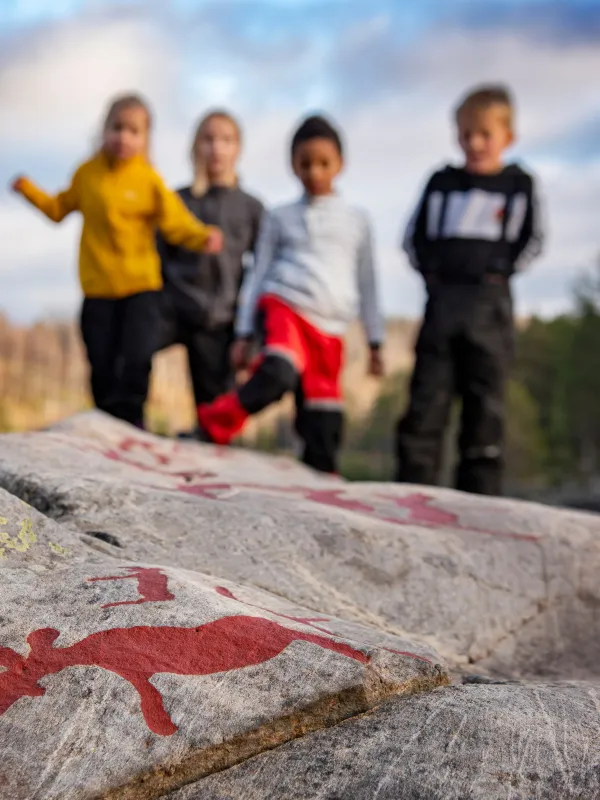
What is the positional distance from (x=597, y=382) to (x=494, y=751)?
32.4 metres

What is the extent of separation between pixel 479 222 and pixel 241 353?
5.11ft

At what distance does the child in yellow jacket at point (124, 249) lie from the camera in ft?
15.7

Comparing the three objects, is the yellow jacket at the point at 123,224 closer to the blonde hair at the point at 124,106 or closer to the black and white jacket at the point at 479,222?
the blonde hair at the point at 124,106

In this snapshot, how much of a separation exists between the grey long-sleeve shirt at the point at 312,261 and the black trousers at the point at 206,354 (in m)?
0.38

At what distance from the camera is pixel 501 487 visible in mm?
4898

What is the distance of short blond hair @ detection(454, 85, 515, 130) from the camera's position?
455 centimetres

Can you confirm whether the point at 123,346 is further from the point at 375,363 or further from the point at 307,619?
the point at 307,619

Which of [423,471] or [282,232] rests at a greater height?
[282,232]

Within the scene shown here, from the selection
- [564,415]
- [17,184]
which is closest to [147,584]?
[17,184]

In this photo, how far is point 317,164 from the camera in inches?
191

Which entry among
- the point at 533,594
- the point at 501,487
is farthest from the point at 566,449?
the point at 533,594

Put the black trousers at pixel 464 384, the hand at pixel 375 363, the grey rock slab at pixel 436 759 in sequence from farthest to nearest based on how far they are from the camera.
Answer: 1. the hand at pixel 375 363
2. the black trousers at pixel 464 384
3. the grey rock slab at pixel 436 759

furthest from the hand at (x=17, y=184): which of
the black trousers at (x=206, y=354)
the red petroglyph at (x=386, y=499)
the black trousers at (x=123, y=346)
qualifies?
the red petroglyph at (x=386, y=499)

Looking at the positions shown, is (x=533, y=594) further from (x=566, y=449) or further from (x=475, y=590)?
(x=566, y=449)
